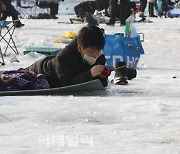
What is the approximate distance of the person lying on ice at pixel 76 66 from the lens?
171 inches

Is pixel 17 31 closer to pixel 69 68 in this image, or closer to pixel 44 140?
pixel 69 68

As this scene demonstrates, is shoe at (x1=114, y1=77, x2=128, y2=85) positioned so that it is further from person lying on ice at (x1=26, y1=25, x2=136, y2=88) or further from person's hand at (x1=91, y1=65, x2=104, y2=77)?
person's hand at (x1=91, y1=65, x2=104, y2=77)

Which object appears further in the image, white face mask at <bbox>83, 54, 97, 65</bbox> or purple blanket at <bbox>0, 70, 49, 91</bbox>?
white face mask at <bbox>83, 54, 97, 65</bbox>

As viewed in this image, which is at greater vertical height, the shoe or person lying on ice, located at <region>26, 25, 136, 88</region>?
person lying on ice, located at <region>26, 25, 136, 88</region>

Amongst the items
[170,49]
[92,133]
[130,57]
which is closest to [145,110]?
[92,133]

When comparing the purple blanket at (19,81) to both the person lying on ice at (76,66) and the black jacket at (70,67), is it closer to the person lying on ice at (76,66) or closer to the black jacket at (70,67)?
the person lying on ice at (76,66)

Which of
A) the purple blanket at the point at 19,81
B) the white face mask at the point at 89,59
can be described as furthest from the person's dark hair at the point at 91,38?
A: the purple blanket at the point at 19,81

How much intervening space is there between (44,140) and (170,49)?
667 centimetres

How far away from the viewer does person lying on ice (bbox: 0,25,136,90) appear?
14.2 feet

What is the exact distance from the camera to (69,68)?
4.44m

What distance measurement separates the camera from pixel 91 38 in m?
4.30

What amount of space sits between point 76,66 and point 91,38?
303 mm

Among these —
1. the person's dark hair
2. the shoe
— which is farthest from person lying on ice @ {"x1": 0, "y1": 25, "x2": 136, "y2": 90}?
the shoe

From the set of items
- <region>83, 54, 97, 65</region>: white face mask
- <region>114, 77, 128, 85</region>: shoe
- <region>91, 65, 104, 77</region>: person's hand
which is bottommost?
<region>114, 77, 128, 85</region>: shoe
